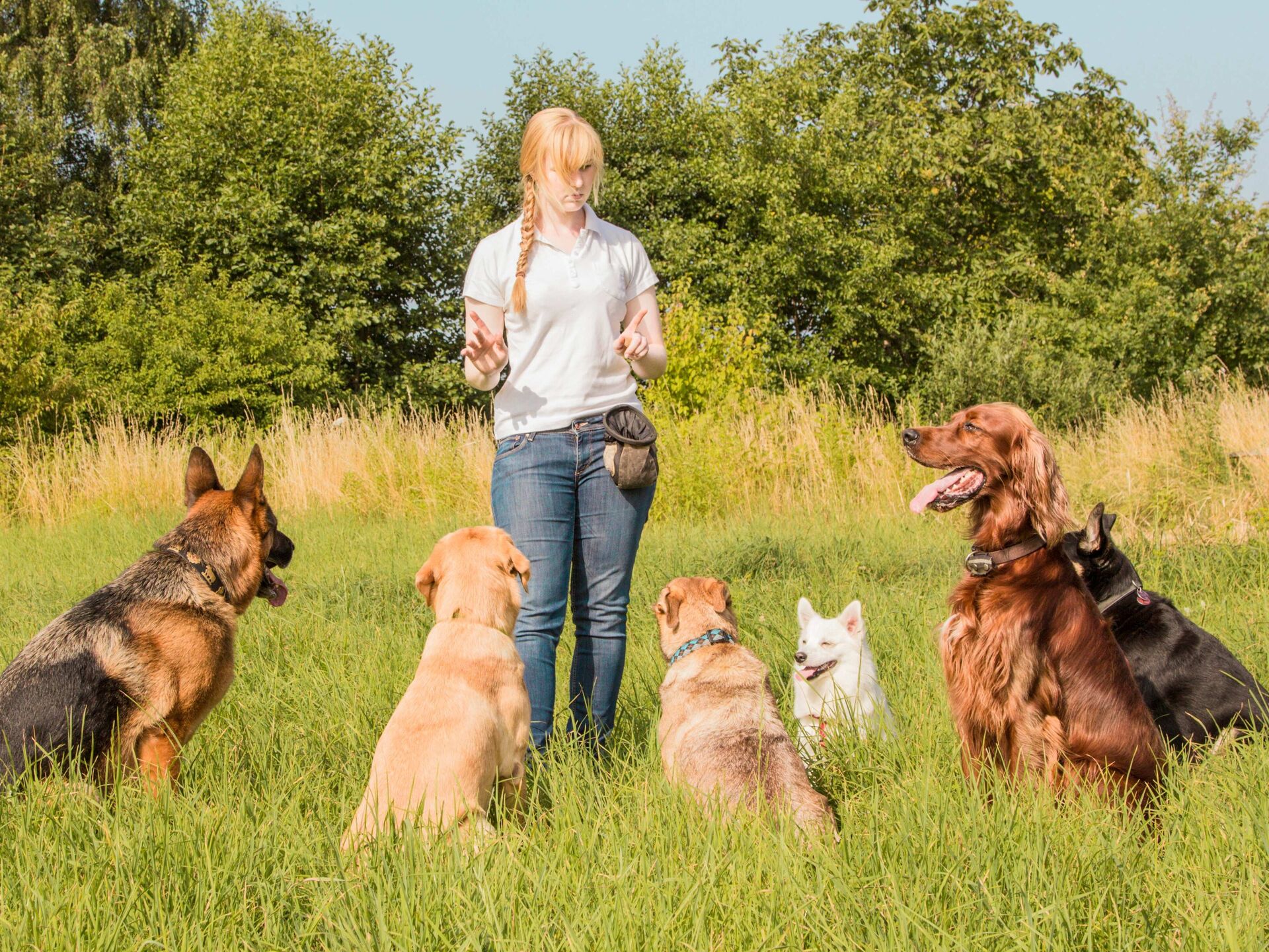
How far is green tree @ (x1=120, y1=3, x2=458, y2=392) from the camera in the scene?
24.0 m

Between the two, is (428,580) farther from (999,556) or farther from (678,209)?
(678,209)

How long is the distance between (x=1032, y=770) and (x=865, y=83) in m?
27.2

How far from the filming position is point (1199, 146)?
2005 cm

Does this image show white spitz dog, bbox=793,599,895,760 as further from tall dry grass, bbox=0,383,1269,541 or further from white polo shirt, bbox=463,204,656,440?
tall dry grass, bbox=0,383,1269,541

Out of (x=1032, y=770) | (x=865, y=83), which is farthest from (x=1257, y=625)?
(x=865, y=83)

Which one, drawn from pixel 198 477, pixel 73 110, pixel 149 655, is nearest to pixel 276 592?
pixel 198 477

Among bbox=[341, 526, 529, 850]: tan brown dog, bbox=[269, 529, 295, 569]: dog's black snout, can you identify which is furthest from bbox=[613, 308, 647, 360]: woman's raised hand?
bbox=[269, 529, 295, 569]: dog's black snout

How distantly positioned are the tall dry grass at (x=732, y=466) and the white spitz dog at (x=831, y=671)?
6.06m

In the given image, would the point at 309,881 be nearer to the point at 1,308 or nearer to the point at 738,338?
the point at 738,338

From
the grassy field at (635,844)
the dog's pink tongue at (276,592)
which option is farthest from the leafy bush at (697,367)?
the dog's pink tongue at (276,592)

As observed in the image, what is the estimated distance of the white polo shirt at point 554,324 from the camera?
3895 millimetres

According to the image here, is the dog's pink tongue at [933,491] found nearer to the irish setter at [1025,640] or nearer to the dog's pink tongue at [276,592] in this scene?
the irish setter at [1025,640]

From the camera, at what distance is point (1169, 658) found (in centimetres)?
397

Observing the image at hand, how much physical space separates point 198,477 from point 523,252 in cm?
180
